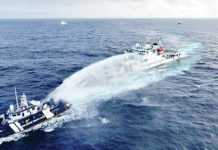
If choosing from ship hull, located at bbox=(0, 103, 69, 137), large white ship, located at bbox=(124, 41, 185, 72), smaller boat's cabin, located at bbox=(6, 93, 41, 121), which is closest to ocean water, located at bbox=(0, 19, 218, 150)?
ship hull, located at bbox=(0, 103, 69, 137)

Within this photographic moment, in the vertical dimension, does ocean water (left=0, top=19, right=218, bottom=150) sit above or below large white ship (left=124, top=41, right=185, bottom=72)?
below

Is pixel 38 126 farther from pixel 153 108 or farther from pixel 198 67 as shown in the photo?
pixel 198 67

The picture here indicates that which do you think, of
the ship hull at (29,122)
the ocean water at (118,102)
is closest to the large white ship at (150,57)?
the ocean water at (118,102)

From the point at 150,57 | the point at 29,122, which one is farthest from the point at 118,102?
the point at 150,57

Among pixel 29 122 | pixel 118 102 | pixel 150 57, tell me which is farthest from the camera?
pixel 150 57

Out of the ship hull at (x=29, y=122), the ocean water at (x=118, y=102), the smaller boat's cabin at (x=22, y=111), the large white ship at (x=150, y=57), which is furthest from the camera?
the large white ship at (x=150, y=57)

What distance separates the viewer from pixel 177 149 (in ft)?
180

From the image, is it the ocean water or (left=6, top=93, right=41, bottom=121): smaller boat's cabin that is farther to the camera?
(left=6, top=93, right=41, bottom=121): smaller boat's cabin

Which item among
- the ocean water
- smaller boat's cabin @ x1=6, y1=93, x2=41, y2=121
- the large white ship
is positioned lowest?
the ocean water

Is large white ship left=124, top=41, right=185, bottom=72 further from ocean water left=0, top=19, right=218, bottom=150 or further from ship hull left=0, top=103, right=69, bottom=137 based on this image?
ship hull left=0, top=103, right=69, bottom=137

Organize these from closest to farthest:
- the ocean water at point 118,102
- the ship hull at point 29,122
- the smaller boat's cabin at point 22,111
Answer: the ocean water at point 118,102 → the ship hull at point 29,122 → the smaller boat's cabin at point 22,111

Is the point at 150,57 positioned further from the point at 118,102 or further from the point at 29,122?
the point at 29,122

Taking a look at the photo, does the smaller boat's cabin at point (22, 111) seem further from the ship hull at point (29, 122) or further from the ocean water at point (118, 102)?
the ocean water at point (118, 102)

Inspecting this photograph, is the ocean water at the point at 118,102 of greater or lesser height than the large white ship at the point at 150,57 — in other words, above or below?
below
